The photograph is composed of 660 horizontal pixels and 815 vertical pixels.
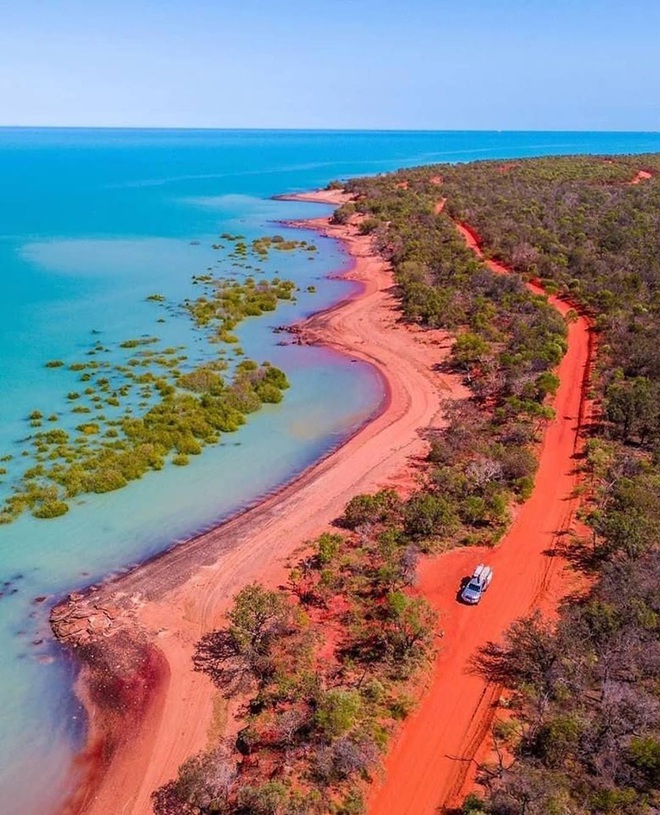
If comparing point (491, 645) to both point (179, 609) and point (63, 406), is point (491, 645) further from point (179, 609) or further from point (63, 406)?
point (63, 406)

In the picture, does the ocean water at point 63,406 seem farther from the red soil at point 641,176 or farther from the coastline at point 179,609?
the red soil at point 641,176

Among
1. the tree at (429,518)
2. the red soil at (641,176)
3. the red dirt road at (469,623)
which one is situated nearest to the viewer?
the red dirt road at (469,623)

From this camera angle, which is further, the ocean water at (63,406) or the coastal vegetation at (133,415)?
the coastal vegetation at (133,415)

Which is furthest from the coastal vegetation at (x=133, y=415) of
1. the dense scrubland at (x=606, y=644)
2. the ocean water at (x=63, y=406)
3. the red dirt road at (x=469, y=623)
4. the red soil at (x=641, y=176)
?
the red soil at (x=641, y=176)

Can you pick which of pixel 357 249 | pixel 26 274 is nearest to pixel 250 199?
pixel 357 249

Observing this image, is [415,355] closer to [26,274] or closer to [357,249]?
[357,249]

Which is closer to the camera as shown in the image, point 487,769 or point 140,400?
point 487,769
